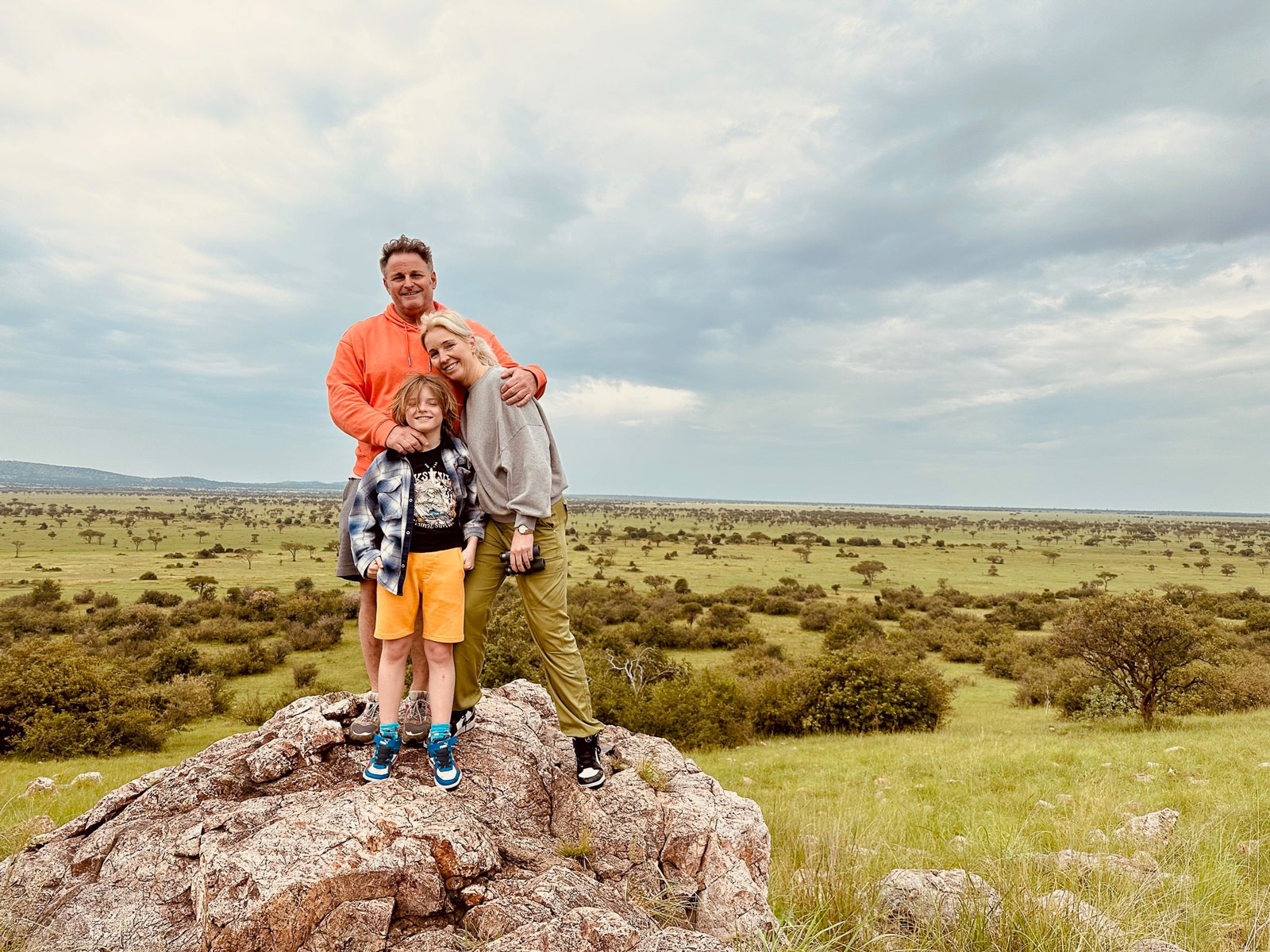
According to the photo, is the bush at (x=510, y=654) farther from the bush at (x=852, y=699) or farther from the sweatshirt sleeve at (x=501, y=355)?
the sweatshirt sleeve at (x=501, y=355)

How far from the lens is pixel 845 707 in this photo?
25000mm

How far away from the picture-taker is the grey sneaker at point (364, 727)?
5465 millimetres

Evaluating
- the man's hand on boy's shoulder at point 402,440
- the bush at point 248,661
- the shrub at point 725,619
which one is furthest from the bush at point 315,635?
the man's hand on boy's shoulder at point 402,440

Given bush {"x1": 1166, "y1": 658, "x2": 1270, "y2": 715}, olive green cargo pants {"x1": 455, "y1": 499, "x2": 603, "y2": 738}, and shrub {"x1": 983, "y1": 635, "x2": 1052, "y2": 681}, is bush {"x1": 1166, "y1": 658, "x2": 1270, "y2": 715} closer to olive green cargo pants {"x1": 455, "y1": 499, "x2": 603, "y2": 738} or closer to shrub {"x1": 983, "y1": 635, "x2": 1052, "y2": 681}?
shrub {"x1": 983, "y1": 635, "x2": 1052, "y2": 681}

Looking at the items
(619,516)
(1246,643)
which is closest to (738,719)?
(1246,643)

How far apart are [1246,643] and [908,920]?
4588 cm

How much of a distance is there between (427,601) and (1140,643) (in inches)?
1009

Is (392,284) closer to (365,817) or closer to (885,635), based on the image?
(365,817)

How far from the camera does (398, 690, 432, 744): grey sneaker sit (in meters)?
5.27

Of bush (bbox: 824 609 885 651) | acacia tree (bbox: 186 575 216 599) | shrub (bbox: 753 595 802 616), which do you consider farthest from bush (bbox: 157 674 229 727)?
shrub (bbox: 753 595 802 616)

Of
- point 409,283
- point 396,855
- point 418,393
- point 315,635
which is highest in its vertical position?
point 409,283

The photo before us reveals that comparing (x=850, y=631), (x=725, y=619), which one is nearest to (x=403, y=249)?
(x=850, y=631)

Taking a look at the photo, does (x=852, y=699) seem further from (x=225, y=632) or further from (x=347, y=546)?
(x=225, y=632)

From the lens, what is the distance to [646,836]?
520cm
